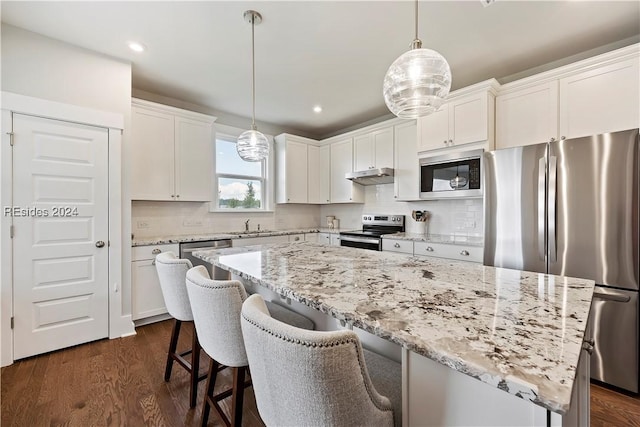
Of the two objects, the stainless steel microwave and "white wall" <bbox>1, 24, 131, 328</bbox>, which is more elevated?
"white wall" <bbox>1, 24, 131, 328</bbox>

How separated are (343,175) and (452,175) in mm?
1812

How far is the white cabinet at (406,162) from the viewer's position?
3596 mm

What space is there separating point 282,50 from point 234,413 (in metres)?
2.72

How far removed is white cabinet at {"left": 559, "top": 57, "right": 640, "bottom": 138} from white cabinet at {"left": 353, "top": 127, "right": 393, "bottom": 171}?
1847mm

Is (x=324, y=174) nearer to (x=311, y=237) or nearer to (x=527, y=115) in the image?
(x=311, y=237)

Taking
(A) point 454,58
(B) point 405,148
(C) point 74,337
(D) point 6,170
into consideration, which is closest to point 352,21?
(A) point 454,58

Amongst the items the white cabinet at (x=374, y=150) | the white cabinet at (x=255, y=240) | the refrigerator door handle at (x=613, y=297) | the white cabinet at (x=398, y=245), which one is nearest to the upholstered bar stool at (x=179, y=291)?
the white cabinet at (x=255, y=240)

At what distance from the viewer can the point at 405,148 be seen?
3.70m

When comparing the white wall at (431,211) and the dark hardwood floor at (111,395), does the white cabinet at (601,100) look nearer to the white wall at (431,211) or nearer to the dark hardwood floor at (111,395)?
the white wall at (431,211)

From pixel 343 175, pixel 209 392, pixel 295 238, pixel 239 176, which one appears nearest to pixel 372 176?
pixel 343 175

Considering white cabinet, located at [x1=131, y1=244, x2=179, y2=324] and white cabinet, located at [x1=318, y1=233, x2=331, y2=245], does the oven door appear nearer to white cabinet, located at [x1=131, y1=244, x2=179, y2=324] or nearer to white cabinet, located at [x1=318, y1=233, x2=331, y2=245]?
white cabinet, located at [x1=318, y1=233, x2=331, y2=245]

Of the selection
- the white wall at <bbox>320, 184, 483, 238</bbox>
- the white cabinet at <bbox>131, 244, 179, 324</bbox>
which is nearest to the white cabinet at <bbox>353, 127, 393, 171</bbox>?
the white wall at <bbox>320, 184, 483, 238</bbox>

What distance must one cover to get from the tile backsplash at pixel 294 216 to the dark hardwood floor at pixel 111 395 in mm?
1505

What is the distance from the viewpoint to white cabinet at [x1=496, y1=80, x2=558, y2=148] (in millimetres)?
2513
